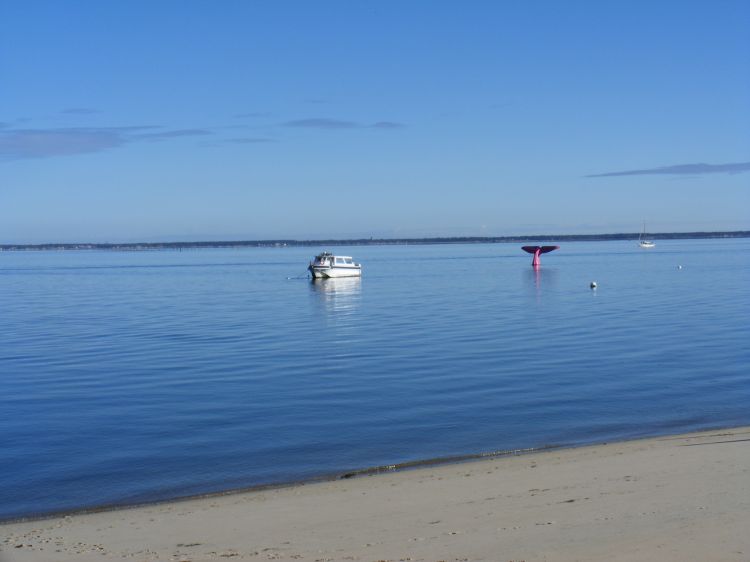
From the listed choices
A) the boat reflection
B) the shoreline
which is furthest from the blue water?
the boat reflection

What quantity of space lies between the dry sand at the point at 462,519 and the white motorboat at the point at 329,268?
6793 cm

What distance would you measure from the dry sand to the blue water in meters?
1.94

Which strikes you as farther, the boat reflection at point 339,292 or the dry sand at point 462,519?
the boat reflection at point 339,292

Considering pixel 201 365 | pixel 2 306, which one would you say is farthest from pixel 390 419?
pixel 2 306

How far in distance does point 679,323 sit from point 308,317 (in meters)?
17.7

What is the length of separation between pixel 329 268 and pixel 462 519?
2834 inches

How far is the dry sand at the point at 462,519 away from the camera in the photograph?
9.33 m

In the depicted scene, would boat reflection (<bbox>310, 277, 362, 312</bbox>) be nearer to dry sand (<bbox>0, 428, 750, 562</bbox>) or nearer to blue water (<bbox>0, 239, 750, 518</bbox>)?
blue water (<bbox>0, 239, 750, 518</bbox>)

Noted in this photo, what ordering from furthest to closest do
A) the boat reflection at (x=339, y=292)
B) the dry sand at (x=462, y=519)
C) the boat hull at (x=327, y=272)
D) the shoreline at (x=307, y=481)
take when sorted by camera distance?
the boat hull at (x=327, y=272) → the boat reflection at (x=339, y=292) → the shoreline at (x=307, y=481) → the dry sand at (x=462, y=519)

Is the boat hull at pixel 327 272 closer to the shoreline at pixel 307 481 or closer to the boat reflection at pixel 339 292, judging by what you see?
the boat reflection at pixel 339 292

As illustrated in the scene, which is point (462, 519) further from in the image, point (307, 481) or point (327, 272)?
point (327, 272)

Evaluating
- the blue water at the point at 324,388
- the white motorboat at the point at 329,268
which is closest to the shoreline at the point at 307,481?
the blue water at the point at 324,388

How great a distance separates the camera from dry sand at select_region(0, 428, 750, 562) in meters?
9.33

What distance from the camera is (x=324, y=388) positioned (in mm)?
22781
